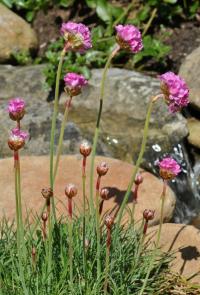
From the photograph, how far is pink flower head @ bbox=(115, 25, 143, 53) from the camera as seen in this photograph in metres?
3.11

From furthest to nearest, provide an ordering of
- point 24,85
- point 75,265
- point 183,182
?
point 24,85, point 183,182, point 75,265

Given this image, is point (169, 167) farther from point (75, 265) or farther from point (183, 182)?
point (183, 182)

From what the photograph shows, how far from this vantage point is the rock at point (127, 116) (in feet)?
19.2

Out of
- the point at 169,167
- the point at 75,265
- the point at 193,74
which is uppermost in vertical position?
the point at 169,167

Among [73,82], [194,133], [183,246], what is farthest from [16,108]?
[194,133]

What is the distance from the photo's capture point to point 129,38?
10.2ft

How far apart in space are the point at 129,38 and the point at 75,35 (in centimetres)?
21

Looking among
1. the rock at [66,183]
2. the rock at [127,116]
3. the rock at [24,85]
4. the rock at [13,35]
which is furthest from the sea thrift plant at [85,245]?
the rock at [13,35]

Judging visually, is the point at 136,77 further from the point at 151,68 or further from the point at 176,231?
the point at 176,231

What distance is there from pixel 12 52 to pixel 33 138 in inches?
68.1

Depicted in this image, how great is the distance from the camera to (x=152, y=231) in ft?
13.4

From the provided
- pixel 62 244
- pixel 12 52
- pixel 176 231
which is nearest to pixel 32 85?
pixel 12 52

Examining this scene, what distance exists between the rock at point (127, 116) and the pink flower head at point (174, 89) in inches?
106

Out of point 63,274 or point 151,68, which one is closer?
point 63,274
